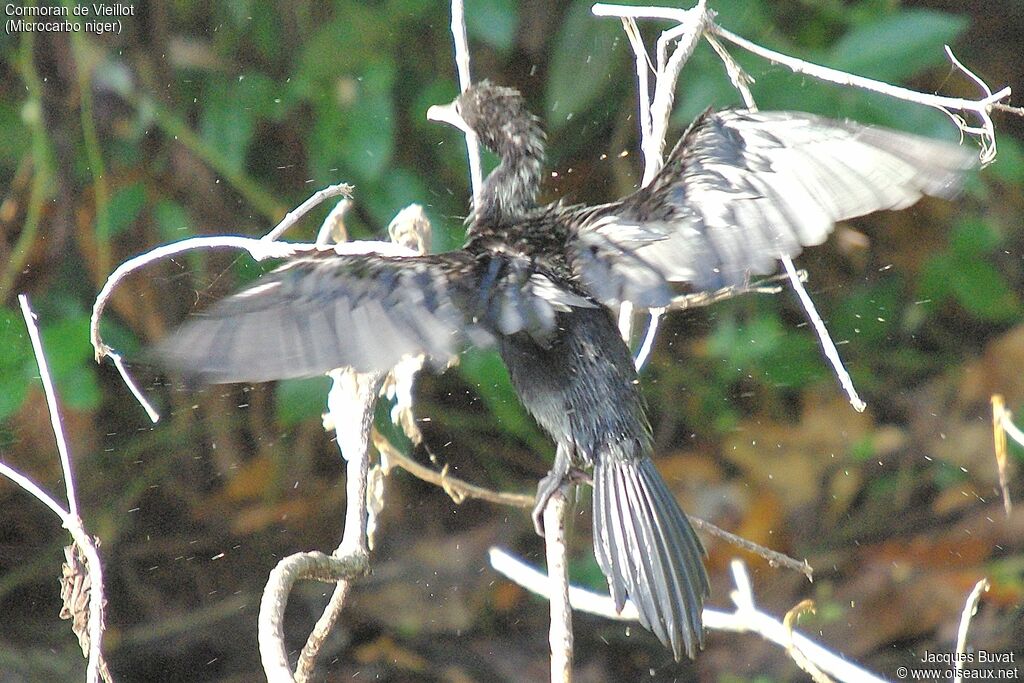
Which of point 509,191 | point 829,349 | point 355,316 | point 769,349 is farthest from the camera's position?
point 769,349

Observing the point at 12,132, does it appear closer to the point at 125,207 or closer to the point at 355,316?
the point at 125,207

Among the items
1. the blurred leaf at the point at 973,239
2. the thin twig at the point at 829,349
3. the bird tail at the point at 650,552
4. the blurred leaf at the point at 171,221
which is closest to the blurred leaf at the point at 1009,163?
the blurred leaf at the point at 973,239

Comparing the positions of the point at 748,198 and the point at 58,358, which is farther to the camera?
the point at 58,358

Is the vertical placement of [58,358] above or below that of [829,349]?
below

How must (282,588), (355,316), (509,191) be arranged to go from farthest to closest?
(509,191) → (355,316) → (282,588)

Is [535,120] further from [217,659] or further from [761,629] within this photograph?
[217,659]

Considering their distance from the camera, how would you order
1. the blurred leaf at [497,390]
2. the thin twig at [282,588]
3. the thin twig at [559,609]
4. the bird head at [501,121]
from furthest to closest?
1. the blurred leaf at [497,390]
2. the bird head at [501,121]
3. the thin twig at [559,609]
4. the thin twig at [282,588]

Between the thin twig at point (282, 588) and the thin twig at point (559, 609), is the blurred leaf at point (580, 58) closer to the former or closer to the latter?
the thin twig at point (559, 609)

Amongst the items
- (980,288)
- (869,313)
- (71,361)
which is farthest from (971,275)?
(71,361)
